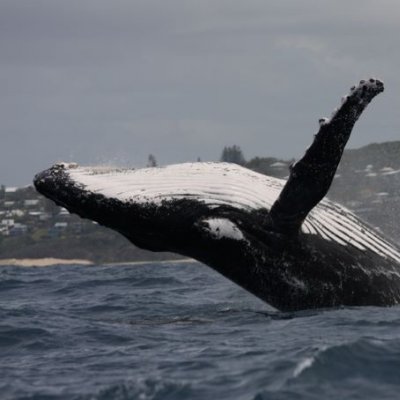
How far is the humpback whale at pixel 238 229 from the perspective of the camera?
413 inches

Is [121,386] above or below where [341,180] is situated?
below

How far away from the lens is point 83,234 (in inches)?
4087

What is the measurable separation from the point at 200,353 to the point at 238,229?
1.92 metres

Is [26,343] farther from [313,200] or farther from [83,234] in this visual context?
[83,234]

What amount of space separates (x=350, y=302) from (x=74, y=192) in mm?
2768

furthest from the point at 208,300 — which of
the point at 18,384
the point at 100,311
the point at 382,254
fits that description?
the point at 18,384

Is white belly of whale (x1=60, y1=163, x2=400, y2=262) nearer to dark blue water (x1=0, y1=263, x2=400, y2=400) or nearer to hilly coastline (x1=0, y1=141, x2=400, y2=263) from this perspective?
dark blue water (x1=0, y1=263, x2=400, y2=400)

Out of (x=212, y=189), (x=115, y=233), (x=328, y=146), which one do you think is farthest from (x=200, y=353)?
(x=115, y=233)

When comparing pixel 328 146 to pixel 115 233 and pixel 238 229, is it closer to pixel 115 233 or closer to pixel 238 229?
pixel 238 229

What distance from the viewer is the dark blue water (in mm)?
7758

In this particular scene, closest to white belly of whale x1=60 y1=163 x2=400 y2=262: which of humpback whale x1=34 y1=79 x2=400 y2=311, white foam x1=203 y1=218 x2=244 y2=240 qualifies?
humpback whale x1=34 y1=79 x2=400 y2=311

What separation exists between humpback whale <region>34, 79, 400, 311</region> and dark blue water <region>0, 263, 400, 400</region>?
0.88ft

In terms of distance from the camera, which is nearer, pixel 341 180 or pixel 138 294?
pixel 138 294

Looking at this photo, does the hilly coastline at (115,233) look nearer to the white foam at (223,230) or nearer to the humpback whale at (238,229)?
the humpback whale at (238,229)
